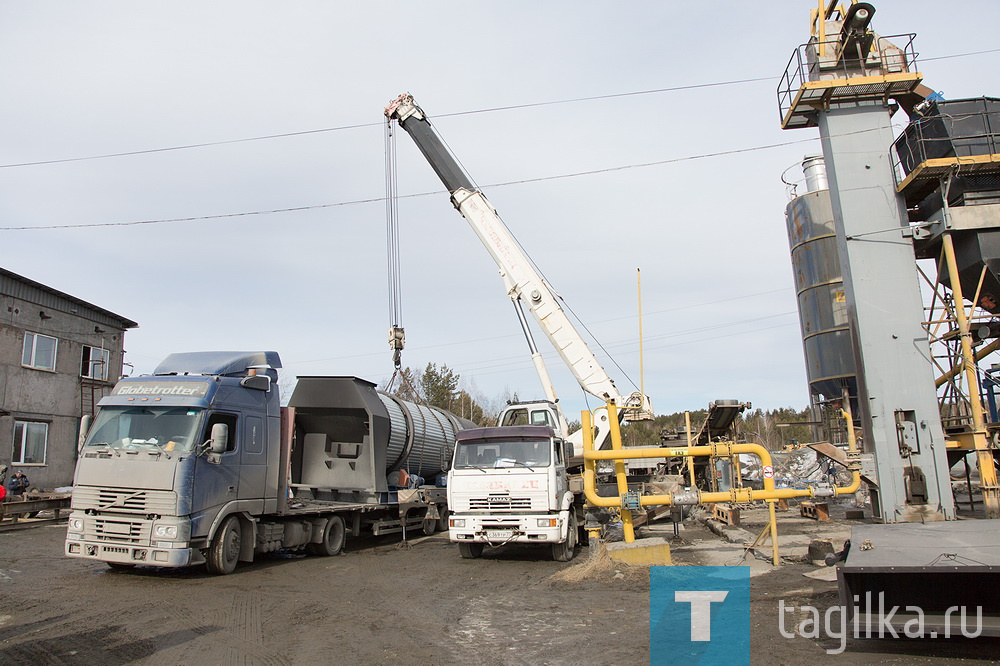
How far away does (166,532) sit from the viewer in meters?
9.15

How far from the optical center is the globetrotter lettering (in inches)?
393

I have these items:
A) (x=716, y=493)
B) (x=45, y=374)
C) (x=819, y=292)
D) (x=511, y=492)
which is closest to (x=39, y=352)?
(x=45, y=374)

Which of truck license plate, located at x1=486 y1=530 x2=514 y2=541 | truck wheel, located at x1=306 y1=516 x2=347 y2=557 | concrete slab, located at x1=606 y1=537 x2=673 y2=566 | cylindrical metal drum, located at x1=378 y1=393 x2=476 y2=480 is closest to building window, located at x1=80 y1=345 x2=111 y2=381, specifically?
cylindrical metal drum, located at x1=378 y1=393 x2=476 y2=480

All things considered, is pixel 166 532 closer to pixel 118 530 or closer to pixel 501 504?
pixel 118 530

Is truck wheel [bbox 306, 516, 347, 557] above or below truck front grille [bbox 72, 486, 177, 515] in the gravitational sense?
below

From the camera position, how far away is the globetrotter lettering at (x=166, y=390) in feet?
32.8

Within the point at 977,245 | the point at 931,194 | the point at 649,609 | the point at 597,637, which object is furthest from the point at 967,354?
the point at 597,637

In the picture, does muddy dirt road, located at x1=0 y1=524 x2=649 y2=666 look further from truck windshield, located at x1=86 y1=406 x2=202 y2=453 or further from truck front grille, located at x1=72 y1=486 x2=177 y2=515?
truck windshield, located at x1=86 y1=406 x2=202 y2=453

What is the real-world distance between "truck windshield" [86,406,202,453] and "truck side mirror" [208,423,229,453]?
0.26m

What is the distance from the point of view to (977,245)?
13.6m

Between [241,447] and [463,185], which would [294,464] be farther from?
[463,185]

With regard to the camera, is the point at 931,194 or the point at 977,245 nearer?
the point at 977,245

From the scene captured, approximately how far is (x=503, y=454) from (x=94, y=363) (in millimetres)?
21027

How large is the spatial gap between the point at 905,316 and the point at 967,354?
54.9 inches
